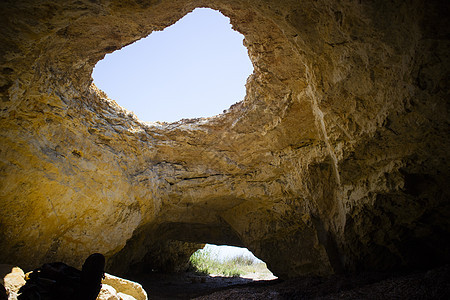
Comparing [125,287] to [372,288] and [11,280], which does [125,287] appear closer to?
[11,280]

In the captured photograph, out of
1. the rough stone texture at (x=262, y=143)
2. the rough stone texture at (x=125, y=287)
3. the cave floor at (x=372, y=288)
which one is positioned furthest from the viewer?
the rough stone texture at (x=125, y=287)

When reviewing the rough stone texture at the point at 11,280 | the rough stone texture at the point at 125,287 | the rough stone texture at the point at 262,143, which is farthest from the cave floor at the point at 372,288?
the rough stone texture at the point at 11,280

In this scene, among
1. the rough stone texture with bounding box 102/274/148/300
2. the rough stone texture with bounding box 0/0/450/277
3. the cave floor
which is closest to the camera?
the rough stone texture with bounding box 0/0/450/277

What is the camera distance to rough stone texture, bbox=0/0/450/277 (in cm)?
264

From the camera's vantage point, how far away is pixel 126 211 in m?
5.34

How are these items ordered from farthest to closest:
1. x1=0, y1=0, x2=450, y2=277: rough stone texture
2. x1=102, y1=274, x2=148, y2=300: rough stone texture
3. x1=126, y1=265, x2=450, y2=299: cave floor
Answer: x1=102, y1=274, x2=148, y2=300: rough stone texture
x1=126, y1=265, x2=450, y2=299: cave floor
x1=0, y1=0, x2=450, y2=277: rough stone texture

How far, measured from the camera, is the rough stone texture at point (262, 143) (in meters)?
2.64

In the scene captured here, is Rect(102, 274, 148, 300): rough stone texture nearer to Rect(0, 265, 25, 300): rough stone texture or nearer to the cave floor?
Rect(0, 265, 25, 300): rough stone texture

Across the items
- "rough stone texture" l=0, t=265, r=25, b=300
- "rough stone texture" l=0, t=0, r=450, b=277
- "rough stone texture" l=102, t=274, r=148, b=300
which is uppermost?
"rough stone texture" l=0, t=0, r=450, b=277

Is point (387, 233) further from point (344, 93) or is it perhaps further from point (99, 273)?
point (99, 273)

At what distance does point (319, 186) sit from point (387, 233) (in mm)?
1364

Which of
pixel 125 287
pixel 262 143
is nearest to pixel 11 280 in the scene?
pixel 125 287

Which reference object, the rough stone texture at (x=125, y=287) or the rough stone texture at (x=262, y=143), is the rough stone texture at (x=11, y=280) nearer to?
the rough stone texture at (x=262, y=143)

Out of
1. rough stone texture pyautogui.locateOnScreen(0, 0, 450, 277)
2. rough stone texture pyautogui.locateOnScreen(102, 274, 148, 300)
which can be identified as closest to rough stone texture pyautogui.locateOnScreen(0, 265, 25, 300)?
rough stone texture pyautogui.locateOnScreen(0, 0, 450, 277)
